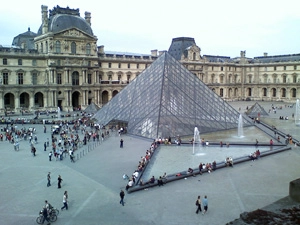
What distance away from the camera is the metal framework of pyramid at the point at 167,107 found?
2877 cm

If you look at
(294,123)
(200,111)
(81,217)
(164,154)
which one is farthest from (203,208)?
A: (294,123)

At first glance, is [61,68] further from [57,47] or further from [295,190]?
[295,190]

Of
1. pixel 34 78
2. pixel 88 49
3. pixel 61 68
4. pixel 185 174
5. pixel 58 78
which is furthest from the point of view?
pixel 88 49

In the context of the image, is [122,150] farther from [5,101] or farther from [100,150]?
[5,101]

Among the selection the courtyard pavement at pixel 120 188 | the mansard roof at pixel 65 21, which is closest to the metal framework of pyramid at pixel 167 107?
the courtyard pavement at pixel 120 188

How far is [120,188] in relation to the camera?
50.1 ft

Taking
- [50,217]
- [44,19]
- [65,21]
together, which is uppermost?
[44,19]

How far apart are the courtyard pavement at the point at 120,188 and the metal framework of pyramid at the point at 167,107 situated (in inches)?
278

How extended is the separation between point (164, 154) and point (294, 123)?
70.9 feet

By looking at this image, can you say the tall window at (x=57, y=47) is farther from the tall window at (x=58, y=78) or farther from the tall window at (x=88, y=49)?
the tall window at (x=88, y=49)

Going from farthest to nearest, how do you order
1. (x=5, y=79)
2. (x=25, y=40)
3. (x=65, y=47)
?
(x=25, y=40) < (x=65, y=47) < (x=5, y=79)

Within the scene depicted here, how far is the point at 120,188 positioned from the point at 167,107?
15.2m

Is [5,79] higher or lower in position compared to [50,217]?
higher

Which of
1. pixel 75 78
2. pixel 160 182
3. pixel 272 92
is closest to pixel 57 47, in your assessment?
pixel 75 78
